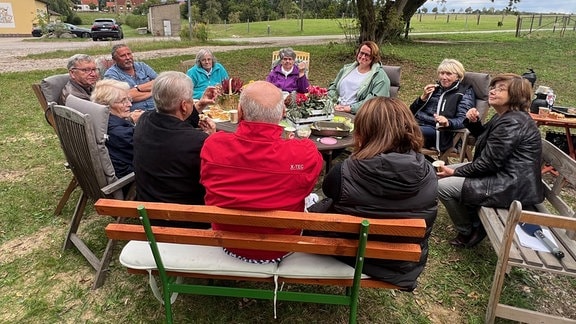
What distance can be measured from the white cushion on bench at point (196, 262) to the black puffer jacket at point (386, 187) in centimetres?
56

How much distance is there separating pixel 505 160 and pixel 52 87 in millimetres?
4037

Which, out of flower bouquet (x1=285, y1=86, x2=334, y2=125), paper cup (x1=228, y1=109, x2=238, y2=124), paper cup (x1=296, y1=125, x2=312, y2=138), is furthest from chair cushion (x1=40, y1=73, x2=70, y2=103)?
paper cup (x1=296, y1=125, x2=312, y2=138)

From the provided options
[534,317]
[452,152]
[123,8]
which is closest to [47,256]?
[534,317]

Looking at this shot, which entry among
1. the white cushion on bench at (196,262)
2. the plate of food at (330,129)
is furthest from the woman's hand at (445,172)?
the white cushion on bench at (196,262)

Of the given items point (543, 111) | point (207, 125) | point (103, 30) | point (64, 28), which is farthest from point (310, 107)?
point (64, 28)

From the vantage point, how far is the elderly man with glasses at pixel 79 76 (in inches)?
147

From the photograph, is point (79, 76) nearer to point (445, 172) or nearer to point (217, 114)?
point (217, 114)

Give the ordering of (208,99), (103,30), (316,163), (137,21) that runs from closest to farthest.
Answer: (316,163)
(208,99)
(103,30)
(137,21)

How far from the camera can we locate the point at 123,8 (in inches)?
2815

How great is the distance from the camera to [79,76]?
382 centimetres

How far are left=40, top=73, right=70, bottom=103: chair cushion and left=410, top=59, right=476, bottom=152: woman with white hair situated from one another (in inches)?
151

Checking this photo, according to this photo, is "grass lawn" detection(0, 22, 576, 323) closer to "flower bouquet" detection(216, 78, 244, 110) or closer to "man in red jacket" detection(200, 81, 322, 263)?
"man in red jacket" detection(200, 81, 322, 263)

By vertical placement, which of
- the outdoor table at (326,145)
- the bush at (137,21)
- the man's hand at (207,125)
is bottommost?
the outdoor table at (326,145)

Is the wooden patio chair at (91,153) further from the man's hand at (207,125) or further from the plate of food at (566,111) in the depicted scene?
the plate of food at (566,111)
